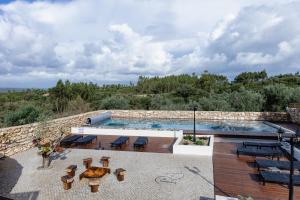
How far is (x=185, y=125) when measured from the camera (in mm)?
16906

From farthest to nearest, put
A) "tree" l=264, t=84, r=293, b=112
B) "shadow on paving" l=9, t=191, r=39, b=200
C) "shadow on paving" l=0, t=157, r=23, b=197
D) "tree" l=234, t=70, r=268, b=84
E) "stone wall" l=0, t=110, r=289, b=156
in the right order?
"tree" l=234, t=70, r=268, b=84 < "tree" l=264, t=84, r=293, b=112 < "stone wall" l=0, t=110, r=289, b=156 < "shadow on paving" l=0, t=157, r=23, b=197 < "shadow on paving" l=9, t=191, r=39, b=200

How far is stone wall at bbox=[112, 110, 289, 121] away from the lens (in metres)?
17.3

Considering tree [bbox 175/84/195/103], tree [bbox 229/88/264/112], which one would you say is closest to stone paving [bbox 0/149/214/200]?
tree [bbox 229/88/264/112]

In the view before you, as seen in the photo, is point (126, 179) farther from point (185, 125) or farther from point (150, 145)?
point (185, 125)

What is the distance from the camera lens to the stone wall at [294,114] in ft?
51.4

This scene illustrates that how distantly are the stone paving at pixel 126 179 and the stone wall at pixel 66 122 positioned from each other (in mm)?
578

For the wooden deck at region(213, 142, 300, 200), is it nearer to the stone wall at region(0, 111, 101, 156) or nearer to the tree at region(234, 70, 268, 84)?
the stone wall at region(0, 111, 101, 156)

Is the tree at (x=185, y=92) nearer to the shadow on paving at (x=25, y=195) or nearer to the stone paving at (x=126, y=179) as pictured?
the stone paving at (x=126, y=179)

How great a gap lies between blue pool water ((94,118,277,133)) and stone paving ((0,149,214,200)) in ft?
22.9

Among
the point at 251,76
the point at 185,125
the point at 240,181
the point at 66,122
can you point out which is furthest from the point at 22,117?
the point at 251,76

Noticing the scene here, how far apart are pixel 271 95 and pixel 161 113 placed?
1059 cm

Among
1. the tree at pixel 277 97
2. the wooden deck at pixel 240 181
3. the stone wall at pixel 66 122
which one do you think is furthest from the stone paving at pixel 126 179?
the tree at pixel 277 97

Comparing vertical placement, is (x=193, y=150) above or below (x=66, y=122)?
below

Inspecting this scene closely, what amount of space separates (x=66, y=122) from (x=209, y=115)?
10826 millimetres
